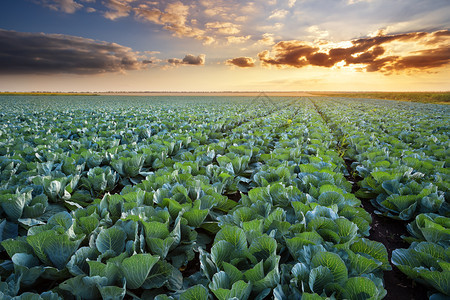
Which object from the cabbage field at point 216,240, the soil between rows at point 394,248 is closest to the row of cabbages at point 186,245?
the cabbage field at point 216,240

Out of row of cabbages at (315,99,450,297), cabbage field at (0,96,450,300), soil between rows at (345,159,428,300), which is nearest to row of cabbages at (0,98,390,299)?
cabbage field at (0,96,450,300)

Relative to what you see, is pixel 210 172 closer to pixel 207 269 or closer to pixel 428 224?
pixel 207 269

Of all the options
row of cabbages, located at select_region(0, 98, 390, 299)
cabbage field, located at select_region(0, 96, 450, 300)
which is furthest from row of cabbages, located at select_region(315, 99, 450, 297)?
row of cabbages, located at select_region(0, 98, 390, 299)

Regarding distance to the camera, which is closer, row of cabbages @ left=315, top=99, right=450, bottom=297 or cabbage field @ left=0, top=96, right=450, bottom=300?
cabbage field @ left=0, top=96, right=450, bottom=300

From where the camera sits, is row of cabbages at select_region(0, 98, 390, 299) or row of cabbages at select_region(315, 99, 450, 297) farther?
row of cabbages at select_region(315, 99, 450, 297)

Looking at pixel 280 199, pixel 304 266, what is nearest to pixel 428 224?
pixel 280 199

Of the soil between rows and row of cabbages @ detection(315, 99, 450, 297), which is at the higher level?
row of cabbages @ detection(315, 99, 450, 297)

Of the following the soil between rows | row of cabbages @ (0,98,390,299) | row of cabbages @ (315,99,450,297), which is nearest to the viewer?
row of cabbages @ (0,98,390,299)

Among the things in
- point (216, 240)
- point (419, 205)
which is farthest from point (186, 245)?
point (419, 205)

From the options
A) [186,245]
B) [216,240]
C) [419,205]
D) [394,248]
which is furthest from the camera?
[419,205]

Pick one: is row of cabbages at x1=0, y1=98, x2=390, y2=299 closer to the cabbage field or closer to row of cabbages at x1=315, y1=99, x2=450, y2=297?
the cabbage field

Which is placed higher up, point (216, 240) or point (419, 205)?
point (216, 240)

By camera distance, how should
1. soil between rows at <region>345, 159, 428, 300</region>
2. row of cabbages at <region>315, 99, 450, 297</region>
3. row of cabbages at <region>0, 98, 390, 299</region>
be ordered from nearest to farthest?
row of cabbages at <region>0, 98, 390, 299</region> < row of cabbages at <region>315, 99, 450, 297</region> < soil between rows at <region>345, 159, 428, 300</region>

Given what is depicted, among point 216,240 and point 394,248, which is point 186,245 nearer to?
point 216,240
